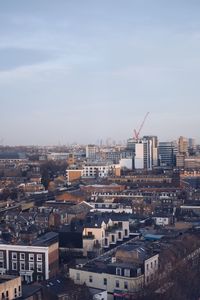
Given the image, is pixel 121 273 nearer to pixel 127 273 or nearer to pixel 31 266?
pixel 127 273

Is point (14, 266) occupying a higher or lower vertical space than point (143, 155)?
lower

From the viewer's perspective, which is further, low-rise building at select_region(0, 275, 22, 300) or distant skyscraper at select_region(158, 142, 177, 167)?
distant skyscraper at select_region(158, 142, 177, 167)

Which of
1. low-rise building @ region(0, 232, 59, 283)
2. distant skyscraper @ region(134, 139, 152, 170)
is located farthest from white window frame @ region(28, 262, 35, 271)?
distant skyscraper @ region(134, 139, 152, 170)

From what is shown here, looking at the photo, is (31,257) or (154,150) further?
(154,150)

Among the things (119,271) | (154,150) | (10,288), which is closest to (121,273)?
(119,271)

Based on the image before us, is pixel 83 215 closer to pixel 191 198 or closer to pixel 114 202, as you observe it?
pixel 114 202

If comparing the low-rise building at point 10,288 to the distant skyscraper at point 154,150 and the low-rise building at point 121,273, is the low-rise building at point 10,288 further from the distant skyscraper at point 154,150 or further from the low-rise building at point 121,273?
the distant skyscraper at point 154,150

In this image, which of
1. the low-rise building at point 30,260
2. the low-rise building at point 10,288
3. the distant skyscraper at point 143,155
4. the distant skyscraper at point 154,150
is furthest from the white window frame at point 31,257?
the distant skyscraper at point 154,150

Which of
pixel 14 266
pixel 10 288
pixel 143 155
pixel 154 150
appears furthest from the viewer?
pixel 154 150

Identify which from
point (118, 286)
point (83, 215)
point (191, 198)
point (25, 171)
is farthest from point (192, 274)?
point (25, 171)

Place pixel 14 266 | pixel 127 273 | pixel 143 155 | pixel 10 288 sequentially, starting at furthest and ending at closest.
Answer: pixel 143 155
pixel 14 266
pixel 127 273
pixel 10 288

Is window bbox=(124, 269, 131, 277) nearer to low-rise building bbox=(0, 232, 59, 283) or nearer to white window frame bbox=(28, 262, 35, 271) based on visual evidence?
low-rise building bbox=(0, 232, 59, 283)
